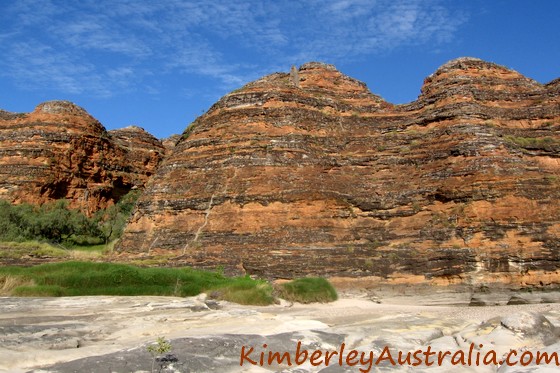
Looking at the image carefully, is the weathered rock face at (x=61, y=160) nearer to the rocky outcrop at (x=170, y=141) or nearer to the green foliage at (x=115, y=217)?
the green foliage at (x=115, y=217)

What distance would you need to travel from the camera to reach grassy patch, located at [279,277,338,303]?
20.5 m

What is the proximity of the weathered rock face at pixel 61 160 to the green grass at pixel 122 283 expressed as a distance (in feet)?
68.2

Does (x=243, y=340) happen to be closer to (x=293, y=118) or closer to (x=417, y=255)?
(x=417, y=255)

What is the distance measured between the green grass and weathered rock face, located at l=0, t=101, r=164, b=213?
2080cm

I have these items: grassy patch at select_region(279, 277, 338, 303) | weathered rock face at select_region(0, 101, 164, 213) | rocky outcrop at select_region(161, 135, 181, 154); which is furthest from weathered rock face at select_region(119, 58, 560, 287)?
rocky outcrop at select_region(161, 135, 181, 154)

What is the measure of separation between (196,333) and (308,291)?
376 inches

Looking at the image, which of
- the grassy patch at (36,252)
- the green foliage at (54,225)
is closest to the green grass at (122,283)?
the grassy patch at (36,252)

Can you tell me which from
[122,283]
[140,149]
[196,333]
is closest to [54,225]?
[122,283]

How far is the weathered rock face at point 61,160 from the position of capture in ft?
127

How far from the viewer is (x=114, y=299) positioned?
16.5 m

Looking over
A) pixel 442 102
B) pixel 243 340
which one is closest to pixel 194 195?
pixel 442 102

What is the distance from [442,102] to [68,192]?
29281 mm

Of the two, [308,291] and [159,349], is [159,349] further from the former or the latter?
[308,291]

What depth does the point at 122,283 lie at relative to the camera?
19594 mm
